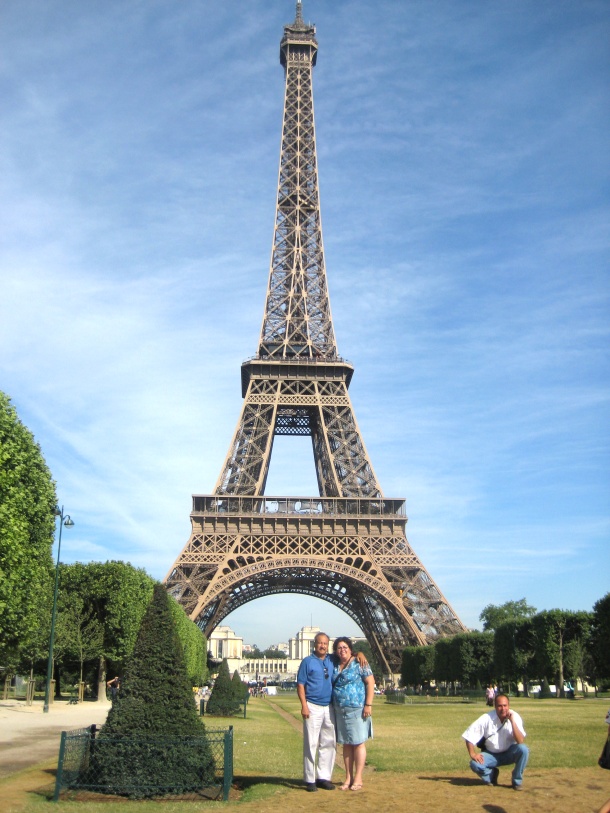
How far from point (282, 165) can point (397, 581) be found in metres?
39.7

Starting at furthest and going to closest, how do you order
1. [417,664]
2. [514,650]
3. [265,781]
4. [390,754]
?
[417,664] < [514,650] < [390,754] < [265,781]

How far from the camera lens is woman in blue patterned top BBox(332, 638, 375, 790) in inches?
453

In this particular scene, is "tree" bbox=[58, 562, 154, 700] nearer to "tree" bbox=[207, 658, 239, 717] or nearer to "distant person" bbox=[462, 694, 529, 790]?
"tree" bbox=[207, 658, 239, 717]

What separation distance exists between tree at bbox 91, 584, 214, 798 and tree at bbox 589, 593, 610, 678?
125ft

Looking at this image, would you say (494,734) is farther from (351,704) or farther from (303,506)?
(303,506)

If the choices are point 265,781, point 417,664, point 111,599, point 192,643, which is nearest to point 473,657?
point 417,664

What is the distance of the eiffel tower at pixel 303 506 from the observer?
5716cm

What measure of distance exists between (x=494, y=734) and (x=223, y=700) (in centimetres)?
2341

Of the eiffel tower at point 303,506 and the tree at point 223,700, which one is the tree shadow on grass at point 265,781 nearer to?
the tree at point 223,700

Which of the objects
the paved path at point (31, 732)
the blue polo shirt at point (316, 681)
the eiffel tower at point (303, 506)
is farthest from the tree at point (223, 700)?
the blue polo shirt at point (316, 681)

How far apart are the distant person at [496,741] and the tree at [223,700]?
898 inches

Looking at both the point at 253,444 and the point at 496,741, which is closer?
the point at 496,741

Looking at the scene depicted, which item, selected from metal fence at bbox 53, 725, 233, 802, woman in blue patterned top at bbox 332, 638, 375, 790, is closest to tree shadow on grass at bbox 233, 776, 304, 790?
metal fence at bbox 53, 725, 233, 802

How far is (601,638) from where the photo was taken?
1821 inches
